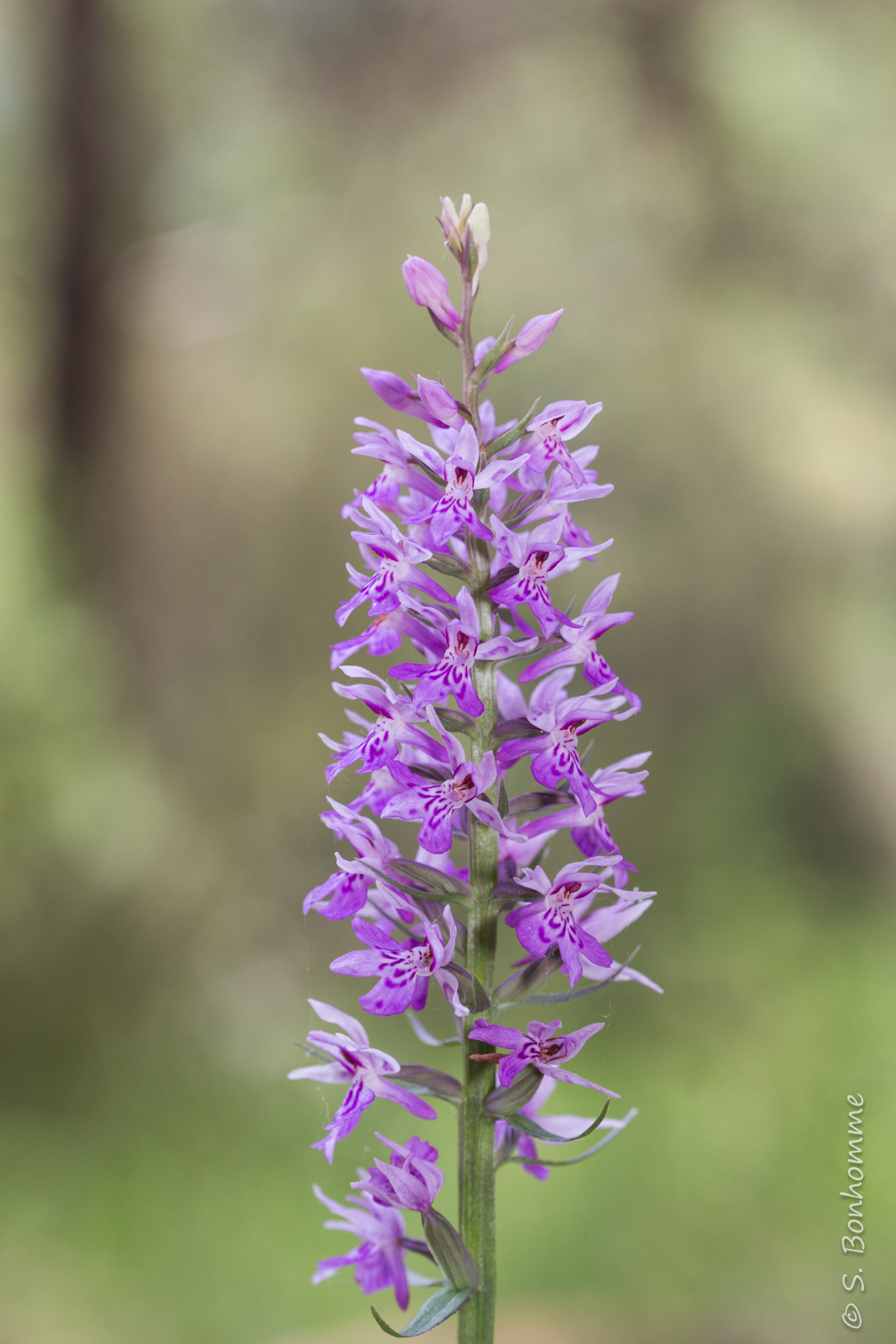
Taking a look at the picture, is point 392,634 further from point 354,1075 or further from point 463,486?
point 354,1075

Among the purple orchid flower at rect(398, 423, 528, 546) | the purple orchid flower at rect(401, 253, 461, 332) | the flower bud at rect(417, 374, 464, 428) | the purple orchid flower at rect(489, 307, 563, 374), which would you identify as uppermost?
the purple orchid flower at rect(401, 253, 461, 332)

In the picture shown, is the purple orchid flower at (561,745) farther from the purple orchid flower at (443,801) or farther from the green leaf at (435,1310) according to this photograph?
the green leaf at (435,1310)

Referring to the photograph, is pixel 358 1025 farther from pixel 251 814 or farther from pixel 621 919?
pixel 251 814

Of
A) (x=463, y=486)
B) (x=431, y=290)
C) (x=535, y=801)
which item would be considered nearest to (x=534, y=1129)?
(x=535, y=801)

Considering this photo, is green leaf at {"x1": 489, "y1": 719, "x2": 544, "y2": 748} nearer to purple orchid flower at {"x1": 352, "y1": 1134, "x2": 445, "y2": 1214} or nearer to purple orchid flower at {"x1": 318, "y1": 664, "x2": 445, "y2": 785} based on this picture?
purple orchid flower at {"x1": 318, "y1": 664, "x2": 445, "y2": 785}

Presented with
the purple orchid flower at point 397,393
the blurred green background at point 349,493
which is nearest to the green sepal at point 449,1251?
the purple orchid flower at point 397,393

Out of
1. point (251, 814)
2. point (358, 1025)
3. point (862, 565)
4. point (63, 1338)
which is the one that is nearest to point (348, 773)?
point (358, 1025)

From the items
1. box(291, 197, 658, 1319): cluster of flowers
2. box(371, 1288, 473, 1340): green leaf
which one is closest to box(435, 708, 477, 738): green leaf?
box(291, 197, 658, 1319): cluster of flowers
